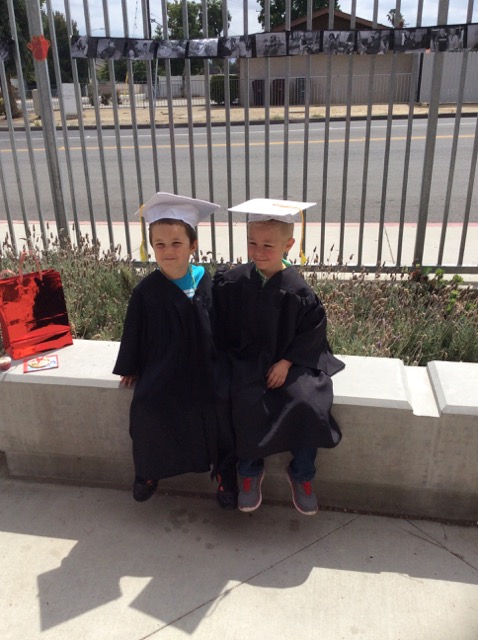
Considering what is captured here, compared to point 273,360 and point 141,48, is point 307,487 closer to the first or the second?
point 273,360

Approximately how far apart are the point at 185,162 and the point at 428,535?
9.73 m

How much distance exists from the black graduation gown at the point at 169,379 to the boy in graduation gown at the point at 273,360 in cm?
11

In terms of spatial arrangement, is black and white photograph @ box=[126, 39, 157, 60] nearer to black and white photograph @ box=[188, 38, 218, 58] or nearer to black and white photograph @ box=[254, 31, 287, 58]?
black and white photograph @ box=[188, 38, 218, 58]

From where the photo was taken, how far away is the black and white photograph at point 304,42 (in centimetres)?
366

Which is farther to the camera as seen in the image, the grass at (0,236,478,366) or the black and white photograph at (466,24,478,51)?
the black and white photograph at (466,24,478,51)

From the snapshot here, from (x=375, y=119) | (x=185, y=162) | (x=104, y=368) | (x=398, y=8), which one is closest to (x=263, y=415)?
(x=104, y=368)

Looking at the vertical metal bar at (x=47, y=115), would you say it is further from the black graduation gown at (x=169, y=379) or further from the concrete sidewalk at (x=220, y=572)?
the concrete sidewalk at (x=220, y=572)

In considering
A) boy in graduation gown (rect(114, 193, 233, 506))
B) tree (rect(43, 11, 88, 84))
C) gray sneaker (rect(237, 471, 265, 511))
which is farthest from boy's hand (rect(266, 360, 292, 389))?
tree (rect(43, 11, 88, 84))

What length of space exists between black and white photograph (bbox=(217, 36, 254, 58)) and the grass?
1.41 meters

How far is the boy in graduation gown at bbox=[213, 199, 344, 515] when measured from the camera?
2.34 meters

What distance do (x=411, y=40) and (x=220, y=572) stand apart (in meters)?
3.30

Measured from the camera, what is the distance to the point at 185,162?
1117 centimetres

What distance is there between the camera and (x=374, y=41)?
3.64 meters

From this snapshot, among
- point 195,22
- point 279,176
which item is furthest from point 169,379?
point 195,22
